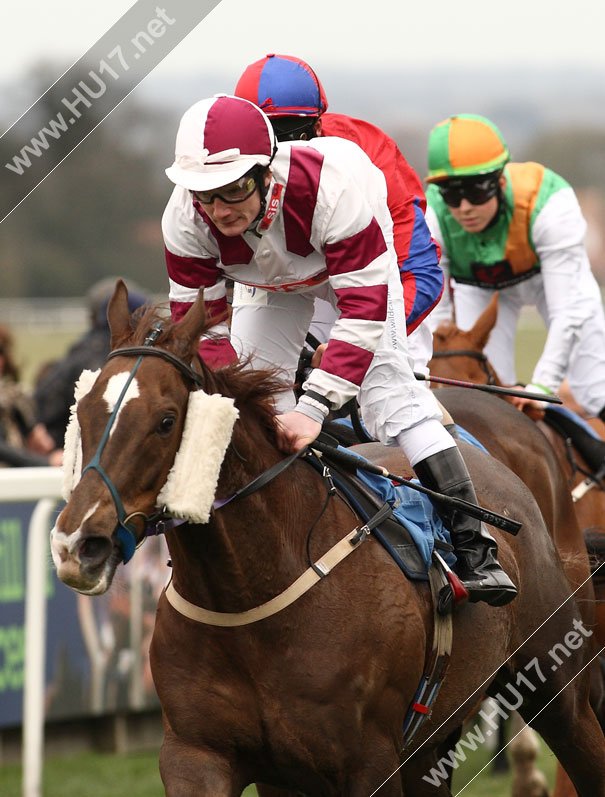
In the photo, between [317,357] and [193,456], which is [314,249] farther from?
[193,456]

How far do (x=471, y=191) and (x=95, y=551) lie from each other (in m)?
3.44

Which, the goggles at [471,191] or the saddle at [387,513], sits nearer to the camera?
the saddle at [387,513]

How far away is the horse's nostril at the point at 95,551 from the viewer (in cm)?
281

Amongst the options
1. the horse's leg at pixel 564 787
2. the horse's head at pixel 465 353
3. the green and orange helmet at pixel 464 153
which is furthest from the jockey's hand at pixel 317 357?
the horse's leg at pixel 564 787

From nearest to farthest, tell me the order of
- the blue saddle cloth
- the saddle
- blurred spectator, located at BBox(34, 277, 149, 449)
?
the saddle → the blue saddle cloth → blurred spectator, located at BBox(34, 277, 149, 449)

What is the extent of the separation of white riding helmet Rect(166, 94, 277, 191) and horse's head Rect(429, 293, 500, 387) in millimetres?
2618

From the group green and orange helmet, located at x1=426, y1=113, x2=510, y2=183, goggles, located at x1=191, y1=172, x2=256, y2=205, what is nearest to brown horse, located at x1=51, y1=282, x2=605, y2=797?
goggles, located at x1=191, y1=172, x2=256, y2=205

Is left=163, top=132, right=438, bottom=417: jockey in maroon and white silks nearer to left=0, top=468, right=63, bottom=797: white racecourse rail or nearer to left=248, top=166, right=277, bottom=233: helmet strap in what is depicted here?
left=248, top=166, right=277, bottom=233: helmet strap

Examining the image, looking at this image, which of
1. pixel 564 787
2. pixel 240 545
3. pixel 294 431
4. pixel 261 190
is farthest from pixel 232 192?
pixel 564 787

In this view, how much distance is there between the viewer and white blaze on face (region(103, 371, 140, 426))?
2.95m

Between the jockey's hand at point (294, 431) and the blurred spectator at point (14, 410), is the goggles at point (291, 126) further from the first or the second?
the blurred spectator at point (14, 410)

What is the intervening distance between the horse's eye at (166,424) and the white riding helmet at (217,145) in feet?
1.93

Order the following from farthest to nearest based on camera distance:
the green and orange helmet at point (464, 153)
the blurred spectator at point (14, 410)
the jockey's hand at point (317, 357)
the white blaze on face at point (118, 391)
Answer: the blurred spectator at point (14, 410)
the green and orange helmet at point (464, 153)
the jockey's hand at point (317, 357)
the white blaze on face at point (118, 391)

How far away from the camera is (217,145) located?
3.25 metres
